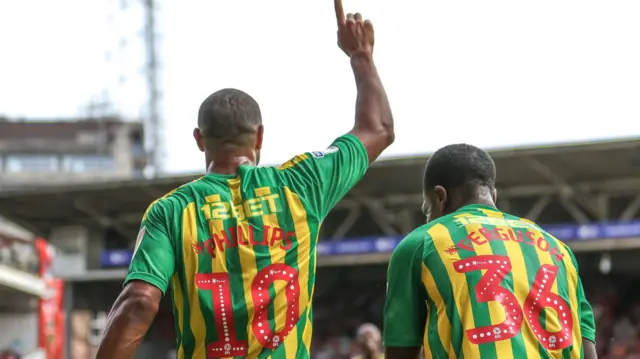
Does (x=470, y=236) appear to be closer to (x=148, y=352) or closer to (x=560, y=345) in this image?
(x=560, y=345)

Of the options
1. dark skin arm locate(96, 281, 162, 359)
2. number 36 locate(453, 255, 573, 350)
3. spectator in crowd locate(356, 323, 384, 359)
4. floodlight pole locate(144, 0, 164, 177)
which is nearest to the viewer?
dark skin arm locate(96, 281, 162, 359)

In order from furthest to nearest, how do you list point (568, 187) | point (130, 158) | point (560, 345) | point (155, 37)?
point (130, 158), point (155, 37), point (568, 187), point (560, 345)

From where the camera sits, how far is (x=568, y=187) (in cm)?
1945

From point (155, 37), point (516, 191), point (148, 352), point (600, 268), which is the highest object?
point (155, 37)

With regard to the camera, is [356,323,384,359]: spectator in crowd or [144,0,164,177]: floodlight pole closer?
[356,323,384,359]: spectator in crowd

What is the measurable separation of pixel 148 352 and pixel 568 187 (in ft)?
36.9

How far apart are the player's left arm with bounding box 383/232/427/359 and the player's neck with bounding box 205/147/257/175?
63 centimetres

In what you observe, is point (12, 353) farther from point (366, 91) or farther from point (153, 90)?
point (366, 91)

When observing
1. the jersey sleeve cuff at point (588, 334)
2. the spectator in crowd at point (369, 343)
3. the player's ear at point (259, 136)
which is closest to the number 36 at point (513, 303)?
the jersey sleeve cuff at point (588, 334)

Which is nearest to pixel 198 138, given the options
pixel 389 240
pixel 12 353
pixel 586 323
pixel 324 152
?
pixel 324 152

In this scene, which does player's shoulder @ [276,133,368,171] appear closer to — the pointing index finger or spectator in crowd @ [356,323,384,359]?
the pointing index finger

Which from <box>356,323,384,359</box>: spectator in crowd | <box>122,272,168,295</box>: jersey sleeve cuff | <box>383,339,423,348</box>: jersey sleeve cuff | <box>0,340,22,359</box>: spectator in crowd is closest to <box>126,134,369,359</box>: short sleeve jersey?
<box>122,272,168,295</box>: jersey sleeve cuff

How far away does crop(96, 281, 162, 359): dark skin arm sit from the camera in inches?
125

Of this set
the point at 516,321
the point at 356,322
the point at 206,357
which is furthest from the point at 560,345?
the point at 356,322
